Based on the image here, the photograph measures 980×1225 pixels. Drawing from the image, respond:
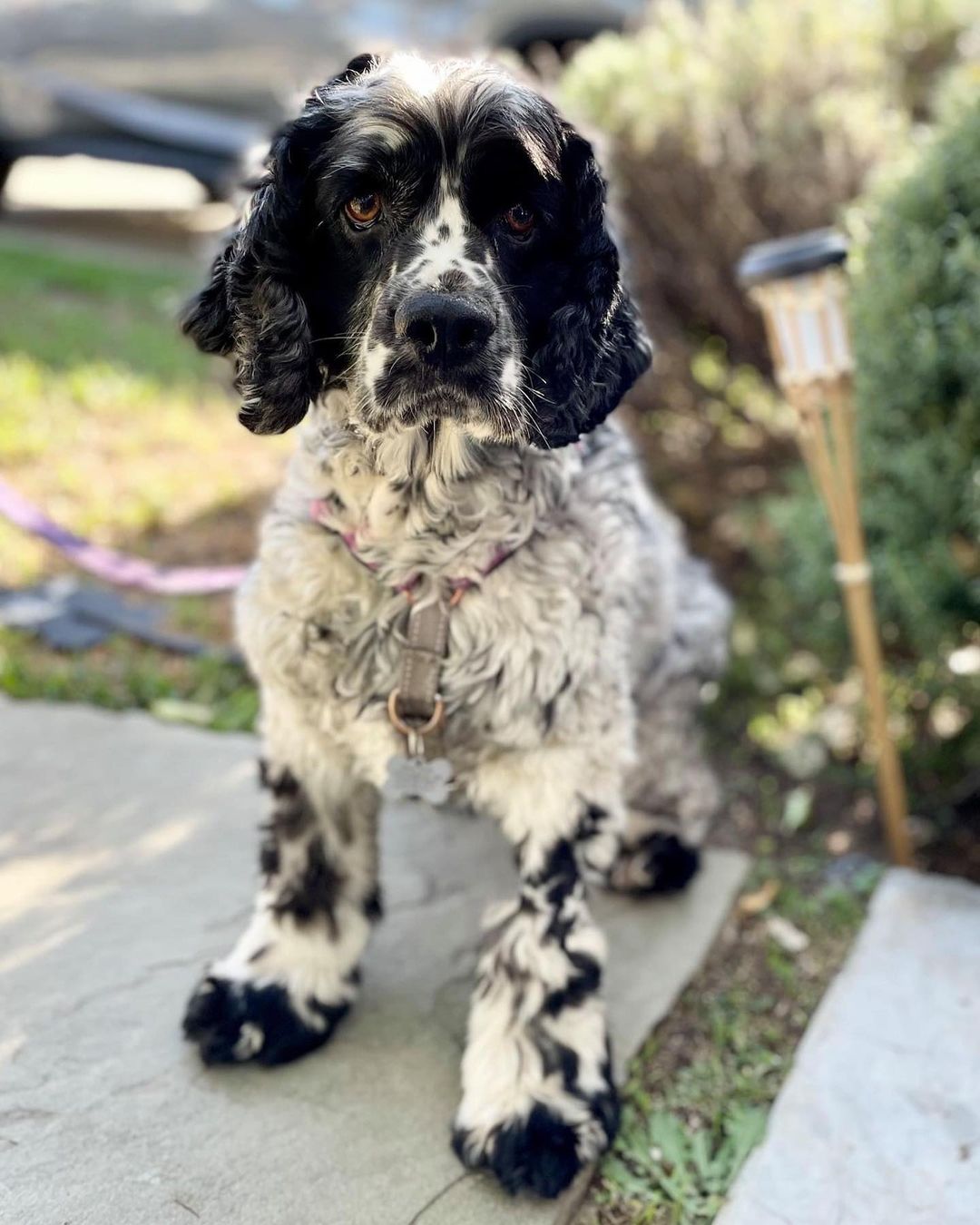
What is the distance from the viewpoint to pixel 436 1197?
93.9 inches

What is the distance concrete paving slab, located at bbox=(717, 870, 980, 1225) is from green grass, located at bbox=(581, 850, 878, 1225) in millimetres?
74

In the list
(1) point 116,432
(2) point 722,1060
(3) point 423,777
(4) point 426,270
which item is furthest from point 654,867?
(1) point 116,432

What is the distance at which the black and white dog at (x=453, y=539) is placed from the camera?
89.7 inches

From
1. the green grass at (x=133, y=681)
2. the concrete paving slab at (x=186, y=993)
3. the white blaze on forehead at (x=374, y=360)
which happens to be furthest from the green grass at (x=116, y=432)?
the white blaze on forehead at (x=374, y=360)

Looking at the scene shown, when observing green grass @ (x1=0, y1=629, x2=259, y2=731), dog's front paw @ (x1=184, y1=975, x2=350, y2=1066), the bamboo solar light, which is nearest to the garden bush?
the bamboo solar light

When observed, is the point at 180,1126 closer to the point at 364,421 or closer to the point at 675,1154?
the point at 675,1154

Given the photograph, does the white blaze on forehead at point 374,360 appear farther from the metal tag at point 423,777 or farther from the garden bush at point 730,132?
the garden bush at point 730,132

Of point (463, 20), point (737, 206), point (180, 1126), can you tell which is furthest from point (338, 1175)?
point (463, 20)

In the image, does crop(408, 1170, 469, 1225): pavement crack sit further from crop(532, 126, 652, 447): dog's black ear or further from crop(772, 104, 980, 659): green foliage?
crop(772, 104, 980, 659): green foliage

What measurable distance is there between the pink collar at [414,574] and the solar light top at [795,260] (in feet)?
3.70

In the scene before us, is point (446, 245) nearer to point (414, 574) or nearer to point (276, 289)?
point (276, 289)

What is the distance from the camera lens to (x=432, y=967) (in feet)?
9.99

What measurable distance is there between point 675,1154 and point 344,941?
2.83 feet

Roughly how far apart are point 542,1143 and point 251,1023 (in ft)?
2.21
